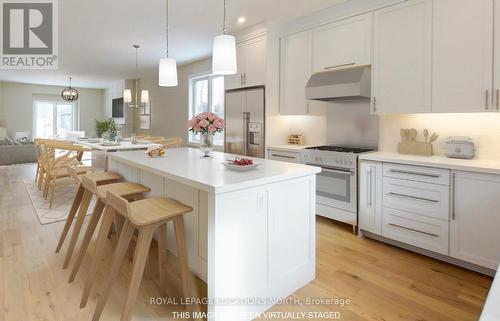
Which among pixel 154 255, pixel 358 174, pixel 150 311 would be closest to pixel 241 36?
pixel 358 174

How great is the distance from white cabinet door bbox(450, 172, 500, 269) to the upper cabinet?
107 inches

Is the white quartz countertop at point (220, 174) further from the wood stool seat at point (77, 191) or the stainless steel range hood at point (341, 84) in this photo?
the stainless steel range hood at point (341, 84)

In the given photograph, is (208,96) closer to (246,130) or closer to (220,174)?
(246,130)

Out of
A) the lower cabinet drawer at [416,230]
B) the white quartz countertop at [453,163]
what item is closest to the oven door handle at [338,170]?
the white quartz countertop at [453,163]

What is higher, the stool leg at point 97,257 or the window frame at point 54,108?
the window frame at point 54,108

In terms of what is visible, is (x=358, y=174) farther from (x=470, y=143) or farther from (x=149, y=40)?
(x=149, y=40)

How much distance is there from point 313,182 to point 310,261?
60cm

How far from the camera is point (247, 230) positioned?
1.78 meters

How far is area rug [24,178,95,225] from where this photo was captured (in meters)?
3.67

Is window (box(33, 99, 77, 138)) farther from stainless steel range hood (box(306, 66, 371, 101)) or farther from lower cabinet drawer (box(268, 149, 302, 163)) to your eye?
stainless steel range hood (box(306, 66, 371, 101))

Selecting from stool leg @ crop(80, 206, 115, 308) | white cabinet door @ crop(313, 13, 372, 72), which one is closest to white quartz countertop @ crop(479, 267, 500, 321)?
stool leg @ crop(80, 206, 115, 308)

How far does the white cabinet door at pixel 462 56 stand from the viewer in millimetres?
2473

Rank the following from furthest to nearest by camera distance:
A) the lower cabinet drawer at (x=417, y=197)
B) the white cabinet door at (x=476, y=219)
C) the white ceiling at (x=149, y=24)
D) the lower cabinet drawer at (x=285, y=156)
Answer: the lower cabinet drawer at (x=285, y=156) → the white ceiling at (x=149, y=24) → the lower cabinet drawer at (x=417, y=197) → the white cabinet door at (x=476, y=219)

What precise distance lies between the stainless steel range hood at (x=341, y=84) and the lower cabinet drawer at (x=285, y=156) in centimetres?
75
